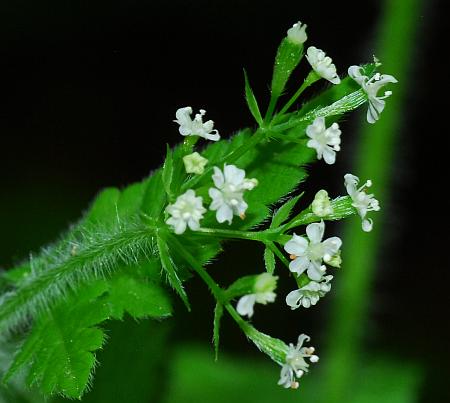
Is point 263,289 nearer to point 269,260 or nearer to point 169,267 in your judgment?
point 269,260

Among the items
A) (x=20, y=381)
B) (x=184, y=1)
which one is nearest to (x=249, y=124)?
(x=184, y=1)

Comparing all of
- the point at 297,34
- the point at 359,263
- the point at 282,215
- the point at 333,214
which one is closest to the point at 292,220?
the point at 282,215

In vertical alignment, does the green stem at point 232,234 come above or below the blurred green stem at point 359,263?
above

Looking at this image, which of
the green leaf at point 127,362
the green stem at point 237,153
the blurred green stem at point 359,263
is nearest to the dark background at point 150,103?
the blurred green stem at point 359,263

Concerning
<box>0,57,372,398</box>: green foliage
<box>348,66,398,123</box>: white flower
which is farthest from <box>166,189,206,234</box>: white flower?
<box>348,66,398,123</box>: white flower

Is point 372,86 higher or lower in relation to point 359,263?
higher

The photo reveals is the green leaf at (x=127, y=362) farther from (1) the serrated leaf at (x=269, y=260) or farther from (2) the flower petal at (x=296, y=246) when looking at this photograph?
(2) the flower petal at (x=296, y=246)
